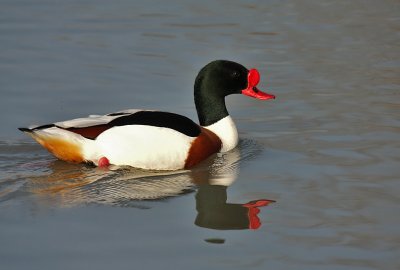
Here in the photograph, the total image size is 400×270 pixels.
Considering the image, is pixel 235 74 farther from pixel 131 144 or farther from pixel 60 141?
pixel 60 141

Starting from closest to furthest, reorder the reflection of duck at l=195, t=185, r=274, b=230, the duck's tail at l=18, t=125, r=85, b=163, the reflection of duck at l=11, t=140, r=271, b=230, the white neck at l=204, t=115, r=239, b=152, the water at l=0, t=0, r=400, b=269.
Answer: the water at l=0, t=0, r=400, b=269 < the reflection of duck at l=195, t=185, r=274, b=230 < the reflection of duck at l=11, t=140, r=271, b=230 < the duck's tail at l=18, t=125, r=85, b=163 < the white neck at l=204, t=115, r=239, b=152

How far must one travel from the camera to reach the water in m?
6.95

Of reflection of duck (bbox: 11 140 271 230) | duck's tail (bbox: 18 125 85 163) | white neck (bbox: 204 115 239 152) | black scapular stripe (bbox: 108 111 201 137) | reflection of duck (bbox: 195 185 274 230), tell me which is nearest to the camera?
reflection of duck (bbox: 195 185 274 230)

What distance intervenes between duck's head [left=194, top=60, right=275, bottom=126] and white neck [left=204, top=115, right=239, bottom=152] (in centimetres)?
6

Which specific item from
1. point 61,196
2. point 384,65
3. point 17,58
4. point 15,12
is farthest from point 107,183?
point 15,12

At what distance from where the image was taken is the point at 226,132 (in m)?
9.70

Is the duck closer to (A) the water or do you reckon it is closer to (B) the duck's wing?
(B) the duck's wing

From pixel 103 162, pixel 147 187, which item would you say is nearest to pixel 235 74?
pixel 103 162

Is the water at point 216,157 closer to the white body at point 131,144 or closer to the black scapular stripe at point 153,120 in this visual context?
the white body at point 131,144

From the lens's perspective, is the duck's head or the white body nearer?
the white body

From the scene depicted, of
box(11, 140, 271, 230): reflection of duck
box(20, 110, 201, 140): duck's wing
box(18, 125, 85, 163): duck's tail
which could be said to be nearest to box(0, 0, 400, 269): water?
box(11, 140, 271, 230): reflection of duck

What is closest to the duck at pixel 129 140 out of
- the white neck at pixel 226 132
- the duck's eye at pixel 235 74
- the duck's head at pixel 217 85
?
the white neck at pixel 226 132

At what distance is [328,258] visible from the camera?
6766mm

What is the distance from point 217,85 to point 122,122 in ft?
3.88
